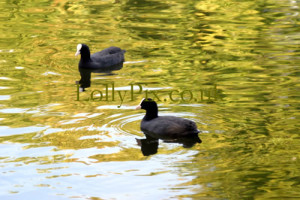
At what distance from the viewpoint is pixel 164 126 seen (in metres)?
10.8

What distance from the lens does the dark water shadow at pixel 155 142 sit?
33.8 ft

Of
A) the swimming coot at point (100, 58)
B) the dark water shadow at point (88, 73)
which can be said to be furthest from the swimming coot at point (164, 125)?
the swimming coot at point (100, 58)

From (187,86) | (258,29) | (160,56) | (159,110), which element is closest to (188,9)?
(258,29)

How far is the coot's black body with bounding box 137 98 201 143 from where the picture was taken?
10.6 metres

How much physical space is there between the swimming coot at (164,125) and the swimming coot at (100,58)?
16.4 feet

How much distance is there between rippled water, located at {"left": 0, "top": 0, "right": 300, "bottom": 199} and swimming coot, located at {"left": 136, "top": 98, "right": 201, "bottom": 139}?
0.82 feet

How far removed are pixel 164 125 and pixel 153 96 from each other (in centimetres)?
229

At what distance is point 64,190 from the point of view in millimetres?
8852

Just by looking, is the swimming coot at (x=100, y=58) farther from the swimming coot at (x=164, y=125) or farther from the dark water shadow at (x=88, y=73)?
the swimming coot at (x=164, y=125)

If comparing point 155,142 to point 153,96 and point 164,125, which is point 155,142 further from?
point 153,96

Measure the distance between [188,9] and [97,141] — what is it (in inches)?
506

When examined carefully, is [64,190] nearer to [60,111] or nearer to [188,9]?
[60,111]

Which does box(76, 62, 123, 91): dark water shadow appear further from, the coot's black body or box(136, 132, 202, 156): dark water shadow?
box(136, 132, 202, 156): dark water shadow

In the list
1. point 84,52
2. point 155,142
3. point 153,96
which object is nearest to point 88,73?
point 84,52
